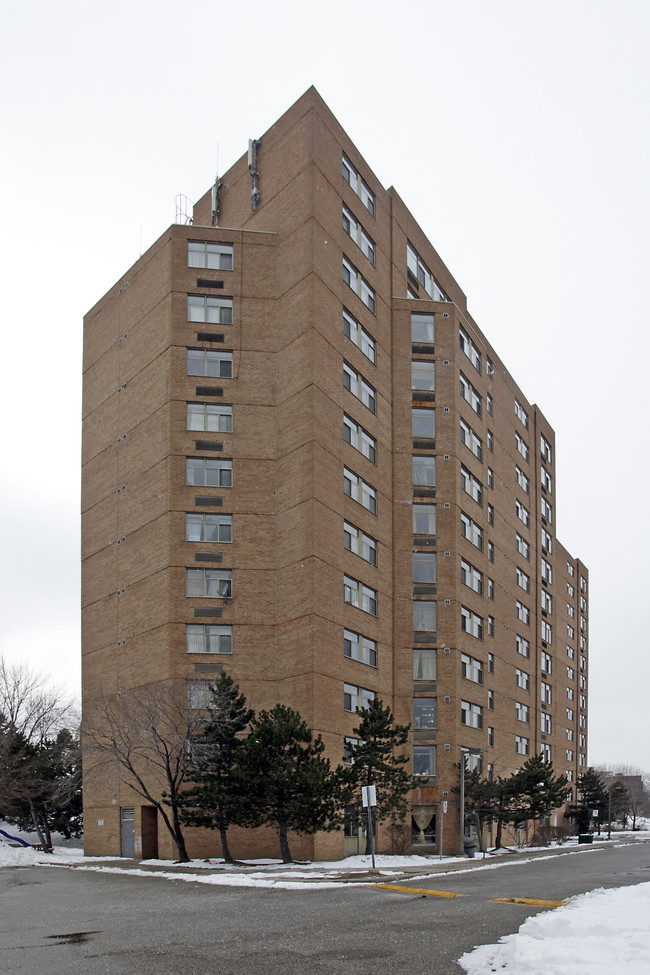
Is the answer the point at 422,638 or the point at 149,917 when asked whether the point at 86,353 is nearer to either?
the point at 422,638

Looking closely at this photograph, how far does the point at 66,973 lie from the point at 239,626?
2996 centimetres

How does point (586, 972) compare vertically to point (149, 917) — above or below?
above

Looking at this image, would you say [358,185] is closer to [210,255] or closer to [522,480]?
[210,255]

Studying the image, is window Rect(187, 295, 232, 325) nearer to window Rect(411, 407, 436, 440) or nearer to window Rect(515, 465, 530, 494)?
window Rect(411, 407, 436, 440)

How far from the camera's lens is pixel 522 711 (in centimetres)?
6806

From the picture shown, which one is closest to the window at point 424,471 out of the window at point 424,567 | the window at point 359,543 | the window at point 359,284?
the window at point 424,567

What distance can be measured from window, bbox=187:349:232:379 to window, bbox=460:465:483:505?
15.4 metres

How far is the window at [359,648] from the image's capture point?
43281mm

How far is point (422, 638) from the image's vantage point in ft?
160

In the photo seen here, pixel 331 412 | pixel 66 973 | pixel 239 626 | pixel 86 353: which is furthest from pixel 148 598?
pixel 66 973

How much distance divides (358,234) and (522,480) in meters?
30.3

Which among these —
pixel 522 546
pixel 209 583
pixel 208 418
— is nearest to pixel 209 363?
pixel 208 418

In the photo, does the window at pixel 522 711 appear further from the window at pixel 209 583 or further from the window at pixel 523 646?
the window at pixel 209 583

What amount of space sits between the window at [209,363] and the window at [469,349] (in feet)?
52.4
